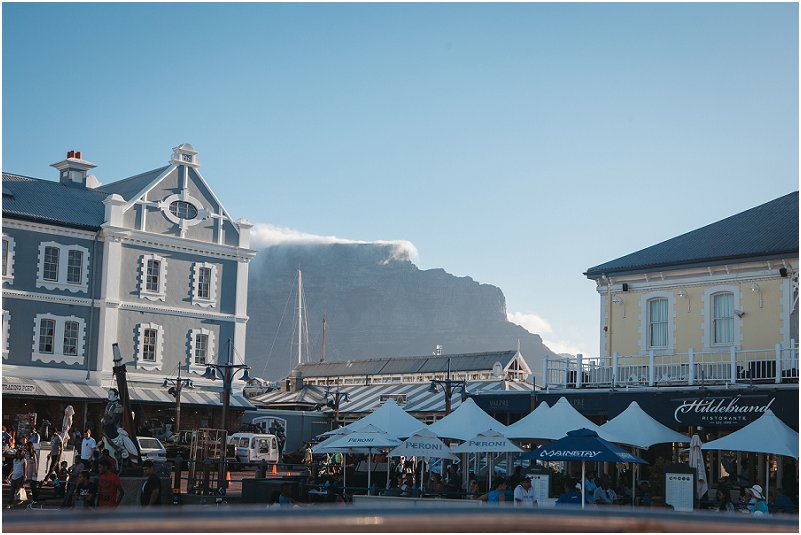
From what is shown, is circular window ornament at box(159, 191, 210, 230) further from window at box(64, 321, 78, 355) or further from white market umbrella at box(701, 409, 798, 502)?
white market umbrella at box(701, 409, 798, 502)

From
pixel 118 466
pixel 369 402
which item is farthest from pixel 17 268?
pixel 118 466

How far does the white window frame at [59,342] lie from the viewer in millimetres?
42562

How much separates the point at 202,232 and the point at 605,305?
21.6 metres

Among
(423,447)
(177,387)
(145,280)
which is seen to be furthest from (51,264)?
(423,447)

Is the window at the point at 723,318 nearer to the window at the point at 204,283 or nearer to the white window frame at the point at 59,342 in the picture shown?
→ the window at the point at 204,283

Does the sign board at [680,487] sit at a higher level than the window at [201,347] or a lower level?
lower

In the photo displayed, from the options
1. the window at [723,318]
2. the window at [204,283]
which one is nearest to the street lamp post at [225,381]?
the window at [204,283]

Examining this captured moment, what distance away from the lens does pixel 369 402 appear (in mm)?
51688

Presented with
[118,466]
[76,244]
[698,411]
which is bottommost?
[118,466]

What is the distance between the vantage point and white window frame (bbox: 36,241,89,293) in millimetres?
42906

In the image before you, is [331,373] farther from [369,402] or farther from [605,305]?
[605,305]

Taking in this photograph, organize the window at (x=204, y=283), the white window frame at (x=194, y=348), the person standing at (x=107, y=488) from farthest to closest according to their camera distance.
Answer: the window at (x=204, y=283) → the white window frame at (x=194, y=348) → the person standing at (x=107, y=488)

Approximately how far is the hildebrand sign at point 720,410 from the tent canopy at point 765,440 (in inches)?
130

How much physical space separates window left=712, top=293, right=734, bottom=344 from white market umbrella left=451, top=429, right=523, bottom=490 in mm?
8675
